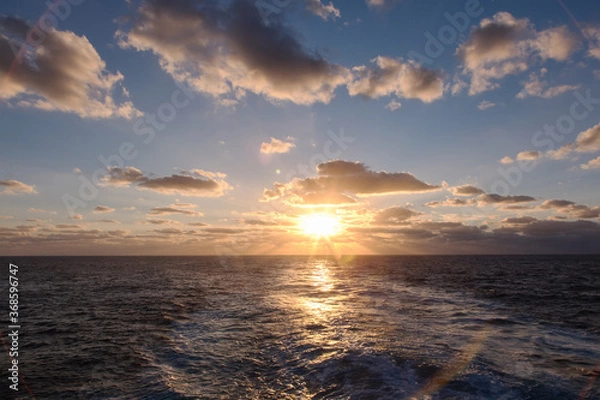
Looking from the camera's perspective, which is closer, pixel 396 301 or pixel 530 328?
pixel 530 328

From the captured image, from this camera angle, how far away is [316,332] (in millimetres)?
20266

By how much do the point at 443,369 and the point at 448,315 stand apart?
13110 millimetres

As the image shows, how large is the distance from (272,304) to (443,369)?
19922mm

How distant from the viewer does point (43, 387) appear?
1256 centimetres

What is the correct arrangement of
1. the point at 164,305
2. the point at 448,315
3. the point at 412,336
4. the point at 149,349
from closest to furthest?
the point at 149,349, the point at 412,336, the point at 448,315, the point at 164,305

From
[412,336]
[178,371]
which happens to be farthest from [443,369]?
[178,371]

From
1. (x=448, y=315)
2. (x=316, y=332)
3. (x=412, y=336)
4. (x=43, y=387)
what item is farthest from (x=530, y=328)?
(x=43, y=387)

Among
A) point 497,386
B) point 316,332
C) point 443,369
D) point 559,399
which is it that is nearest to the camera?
point 559,399

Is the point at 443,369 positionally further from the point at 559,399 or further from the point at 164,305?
the point at 164,305

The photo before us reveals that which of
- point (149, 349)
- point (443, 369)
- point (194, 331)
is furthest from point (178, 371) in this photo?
point (443, 369)

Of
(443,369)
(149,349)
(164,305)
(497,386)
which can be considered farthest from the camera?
(164,305)

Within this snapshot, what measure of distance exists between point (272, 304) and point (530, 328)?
20.7m

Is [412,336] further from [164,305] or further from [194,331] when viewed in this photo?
[164,305]

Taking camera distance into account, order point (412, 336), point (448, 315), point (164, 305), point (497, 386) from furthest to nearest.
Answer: point (164, 305)
point (448, 315)
point (412, 336)
point (497, 386)
